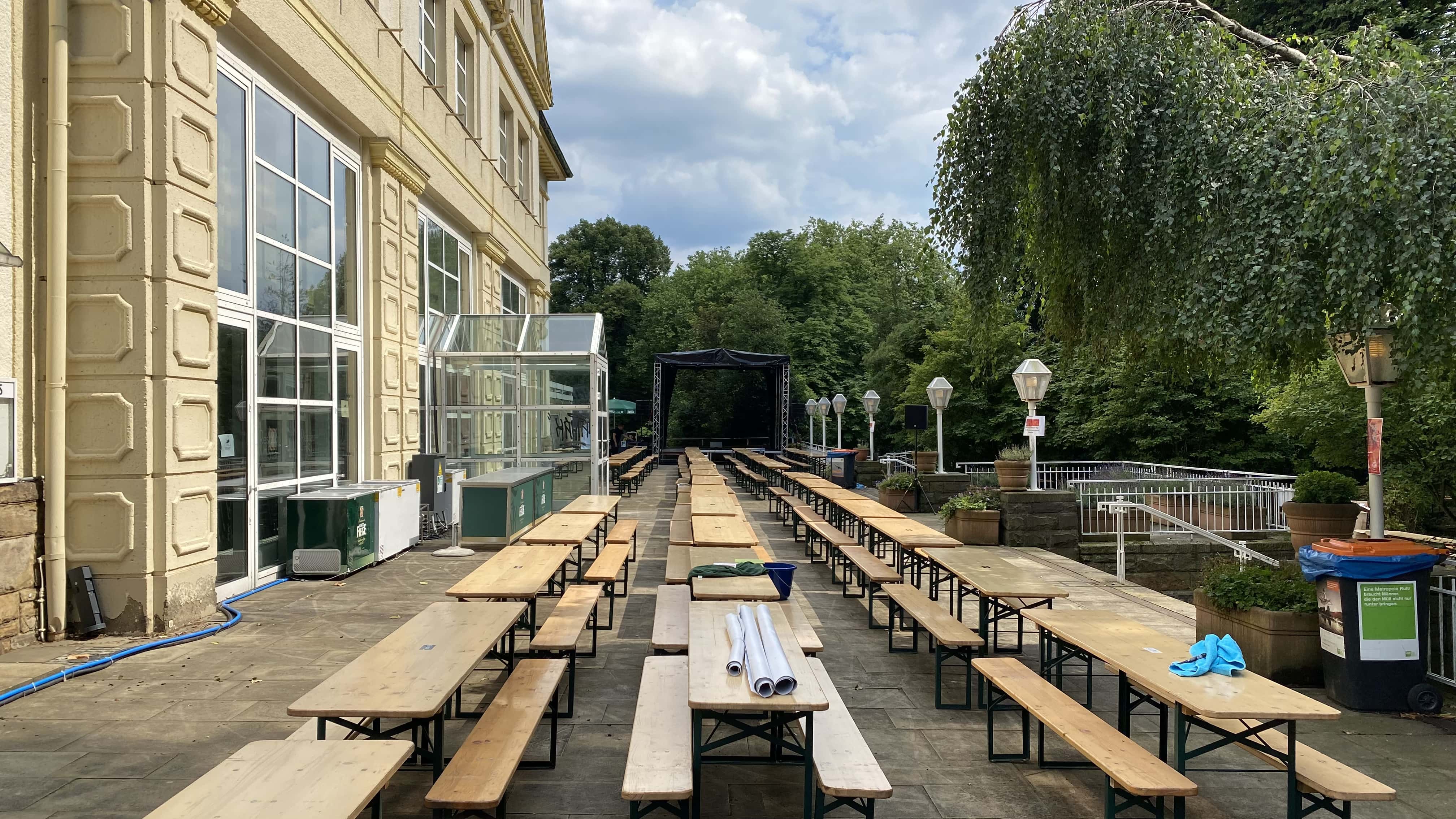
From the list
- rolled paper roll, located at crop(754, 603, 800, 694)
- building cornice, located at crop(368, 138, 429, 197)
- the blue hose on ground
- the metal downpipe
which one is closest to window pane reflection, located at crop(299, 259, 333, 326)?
building cornice, located at crop(368, 138, 429, 197)

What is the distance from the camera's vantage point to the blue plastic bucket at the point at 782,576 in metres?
6.15

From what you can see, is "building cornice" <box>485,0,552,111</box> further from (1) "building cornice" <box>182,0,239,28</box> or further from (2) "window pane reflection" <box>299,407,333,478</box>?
(1) "building cornice" <box>182,0,239,28</box>

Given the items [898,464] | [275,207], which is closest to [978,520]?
[898,464]

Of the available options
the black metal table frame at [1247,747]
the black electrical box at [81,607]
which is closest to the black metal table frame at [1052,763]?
the black metal table frame at [1247,747]

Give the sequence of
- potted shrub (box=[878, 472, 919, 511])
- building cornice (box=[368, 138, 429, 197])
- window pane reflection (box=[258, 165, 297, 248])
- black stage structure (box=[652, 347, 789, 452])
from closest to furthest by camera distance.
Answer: window pane reflection (box=[258, 165, 297, 248])
building cornice (box=[368, 138, 429, 197])
potted shrub (box=[878, 472, 919, 511])
black stage structure (box=[652, 347, 789, 452])

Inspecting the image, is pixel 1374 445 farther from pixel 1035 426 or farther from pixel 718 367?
pixel 718 367

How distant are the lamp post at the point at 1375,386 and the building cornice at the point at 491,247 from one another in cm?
1543

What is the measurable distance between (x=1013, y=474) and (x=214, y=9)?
11772 millimetres

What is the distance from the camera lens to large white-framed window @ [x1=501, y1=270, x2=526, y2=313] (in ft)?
71.6

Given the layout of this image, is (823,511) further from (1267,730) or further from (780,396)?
(780,396)

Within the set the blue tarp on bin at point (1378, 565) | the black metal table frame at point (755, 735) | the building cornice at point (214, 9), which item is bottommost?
the black metal table frame at point (755, 735)

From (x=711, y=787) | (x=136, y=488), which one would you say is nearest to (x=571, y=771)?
(x=711, y=787)

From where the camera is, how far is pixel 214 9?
309 inches

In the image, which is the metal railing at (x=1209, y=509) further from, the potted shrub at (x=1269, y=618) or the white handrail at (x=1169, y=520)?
the potted shrub at (x=1269, y=618)
